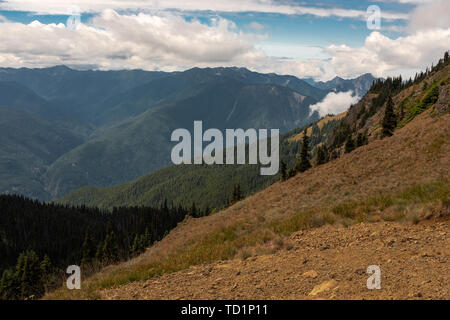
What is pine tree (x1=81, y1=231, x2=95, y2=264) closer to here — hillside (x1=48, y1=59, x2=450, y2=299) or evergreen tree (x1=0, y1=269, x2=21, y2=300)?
evergreen tree (x1=0, y1=269, x2=21, y2=300)

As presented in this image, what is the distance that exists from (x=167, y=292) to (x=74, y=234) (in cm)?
15259

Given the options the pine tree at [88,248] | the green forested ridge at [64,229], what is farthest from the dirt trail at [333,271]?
the pine tree at [88,248]

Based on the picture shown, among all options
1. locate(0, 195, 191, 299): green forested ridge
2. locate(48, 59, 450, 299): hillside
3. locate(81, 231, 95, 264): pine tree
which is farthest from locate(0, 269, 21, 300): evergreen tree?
locate(48, 59, 450, 299): hillside

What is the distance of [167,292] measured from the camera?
9.33 meters

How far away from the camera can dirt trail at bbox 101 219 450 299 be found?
7.75m

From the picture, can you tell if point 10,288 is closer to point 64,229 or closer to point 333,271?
point 333,271

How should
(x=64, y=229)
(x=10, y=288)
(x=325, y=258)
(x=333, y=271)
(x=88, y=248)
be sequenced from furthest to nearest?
(x=64, y=229) → (x=88, y=248) → (x=10, y=288) → (x=325, y=258) → (x=333, y=271)

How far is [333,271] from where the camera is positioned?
9031 mm

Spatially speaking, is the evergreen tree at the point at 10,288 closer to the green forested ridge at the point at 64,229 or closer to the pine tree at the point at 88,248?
the pine tree at the point at 88,248

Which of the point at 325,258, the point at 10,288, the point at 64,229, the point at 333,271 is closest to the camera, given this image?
the point at 333,271

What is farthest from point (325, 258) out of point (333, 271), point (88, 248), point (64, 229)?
point (64, 229)
